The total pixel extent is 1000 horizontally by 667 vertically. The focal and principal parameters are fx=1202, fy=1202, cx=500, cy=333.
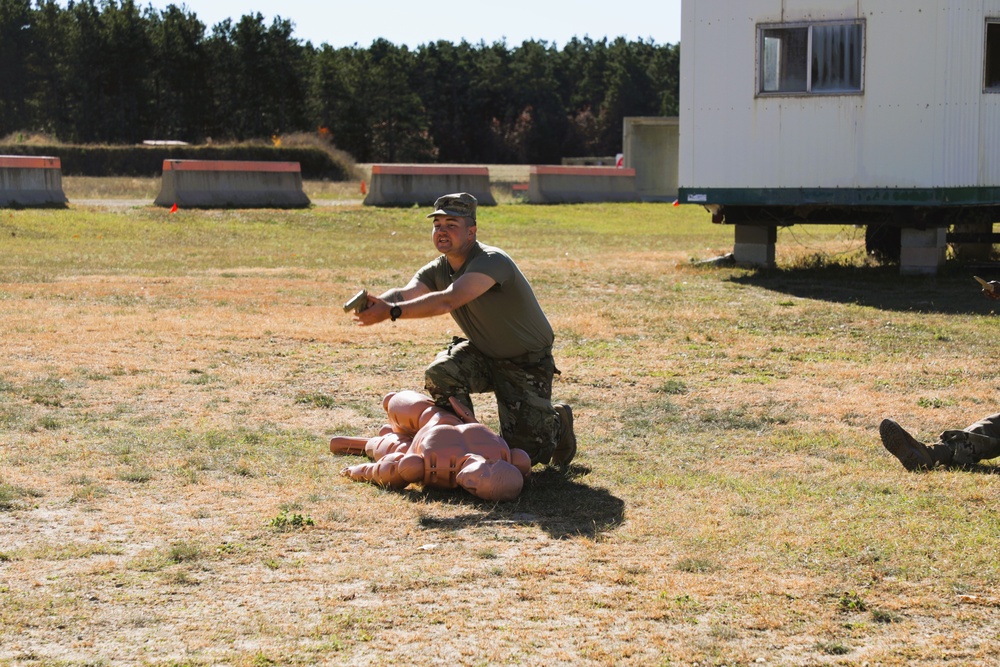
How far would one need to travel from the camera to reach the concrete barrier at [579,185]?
112ft

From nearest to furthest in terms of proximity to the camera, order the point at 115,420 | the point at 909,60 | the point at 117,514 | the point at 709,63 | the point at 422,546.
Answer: the point at 422,546, the point at 117,514, the point at 115,420, the point at 909,60, the point at 709,63

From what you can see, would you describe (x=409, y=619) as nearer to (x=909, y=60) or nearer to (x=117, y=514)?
(x=117, y=514)

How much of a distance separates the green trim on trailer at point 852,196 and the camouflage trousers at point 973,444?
400 inches

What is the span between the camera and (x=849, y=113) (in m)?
16.6

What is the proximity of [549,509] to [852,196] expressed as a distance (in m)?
11.8

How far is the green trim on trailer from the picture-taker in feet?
53.3

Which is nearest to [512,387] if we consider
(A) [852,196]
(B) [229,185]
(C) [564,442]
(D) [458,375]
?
(D) [458,375]

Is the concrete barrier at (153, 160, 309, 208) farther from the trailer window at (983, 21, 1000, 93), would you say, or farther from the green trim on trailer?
the trailer window at (983, 21, 1000, 93)

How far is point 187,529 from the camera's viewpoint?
225 inches

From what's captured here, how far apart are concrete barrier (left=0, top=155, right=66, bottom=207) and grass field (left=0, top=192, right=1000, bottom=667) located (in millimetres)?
13364

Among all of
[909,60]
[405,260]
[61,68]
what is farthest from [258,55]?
[909,60]

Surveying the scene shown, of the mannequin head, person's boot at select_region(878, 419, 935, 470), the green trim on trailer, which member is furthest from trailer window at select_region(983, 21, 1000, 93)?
the mannequin head

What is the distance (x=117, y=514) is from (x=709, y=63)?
1341cm

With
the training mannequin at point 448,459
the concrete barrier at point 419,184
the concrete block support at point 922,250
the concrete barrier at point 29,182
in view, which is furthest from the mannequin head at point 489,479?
the concrete barrier at point 419,184
